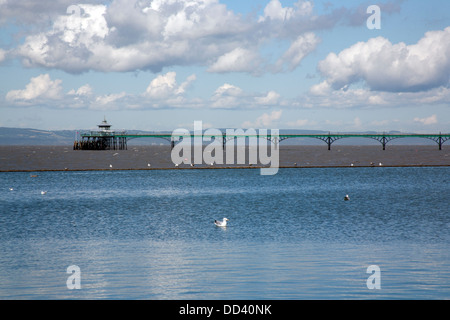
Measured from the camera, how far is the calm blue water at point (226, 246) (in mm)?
18484

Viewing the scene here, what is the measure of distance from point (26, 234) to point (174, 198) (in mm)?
24048

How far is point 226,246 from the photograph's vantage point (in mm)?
26547

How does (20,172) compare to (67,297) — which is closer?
(67,297)
